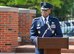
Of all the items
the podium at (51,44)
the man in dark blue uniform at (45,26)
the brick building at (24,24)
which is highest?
the man in dark blue uniform at (45,26)

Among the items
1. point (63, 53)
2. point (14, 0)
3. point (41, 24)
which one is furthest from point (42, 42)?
point (14, 0)

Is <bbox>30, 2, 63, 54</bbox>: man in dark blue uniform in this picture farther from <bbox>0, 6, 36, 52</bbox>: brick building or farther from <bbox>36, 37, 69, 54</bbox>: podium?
<bbox>0, 6, 36, 52</bbox>: brick building

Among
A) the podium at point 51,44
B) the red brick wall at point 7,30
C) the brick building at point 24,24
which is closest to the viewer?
the podium at point 51,44

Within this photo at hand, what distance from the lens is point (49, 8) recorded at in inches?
204

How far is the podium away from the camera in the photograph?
4637 mm

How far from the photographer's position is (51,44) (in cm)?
464

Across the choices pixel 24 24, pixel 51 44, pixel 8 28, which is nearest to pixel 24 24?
pixel 24 24

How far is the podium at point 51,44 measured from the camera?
183 inches

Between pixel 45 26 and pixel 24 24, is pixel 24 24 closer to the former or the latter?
pixel 24 24

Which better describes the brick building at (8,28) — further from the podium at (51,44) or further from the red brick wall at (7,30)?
the podium at (51,44)

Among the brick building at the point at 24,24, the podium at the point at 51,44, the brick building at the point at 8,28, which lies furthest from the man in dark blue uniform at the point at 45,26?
the brick building at the point at 24,24

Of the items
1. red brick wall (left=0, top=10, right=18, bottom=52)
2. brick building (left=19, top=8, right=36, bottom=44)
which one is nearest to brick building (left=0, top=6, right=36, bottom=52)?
red brick wall (left=0, top=10, right=18, bottom=52)

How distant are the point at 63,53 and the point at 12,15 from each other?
7.00 ft

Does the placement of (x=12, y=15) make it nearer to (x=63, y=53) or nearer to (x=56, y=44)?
(x=63, y=53)
